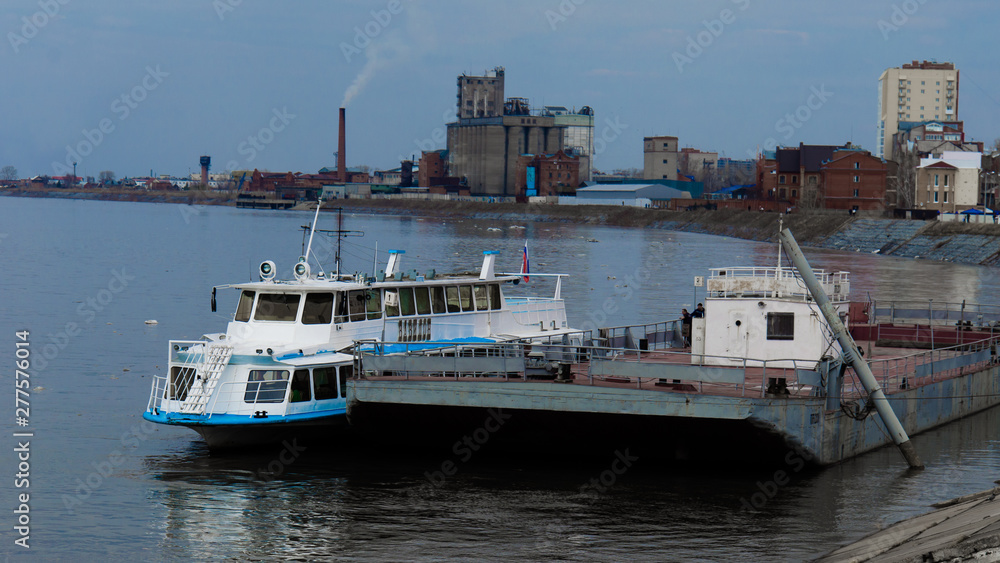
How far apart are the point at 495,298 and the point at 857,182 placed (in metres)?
131

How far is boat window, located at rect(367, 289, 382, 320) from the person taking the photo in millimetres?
28922

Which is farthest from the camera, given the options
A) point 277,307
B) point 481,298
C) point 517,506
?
point 481,298

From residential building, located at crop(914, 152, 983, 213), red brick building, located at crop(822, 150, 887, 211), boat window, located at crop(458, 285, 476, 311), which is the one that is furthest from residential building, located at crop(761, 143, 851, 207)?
boat window, located at crop(458, 285, 476, 311)

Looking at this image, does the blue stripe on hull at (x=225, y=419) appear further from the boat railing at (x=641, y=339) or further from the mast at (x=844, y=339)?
the mast at (x=844, y=339)

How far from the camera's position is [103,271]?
3356 inches

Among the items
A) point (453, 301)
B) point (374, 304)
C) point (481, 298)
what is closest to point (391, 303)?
point (374, 304)

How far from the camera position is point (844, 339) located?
Answer: 23.9 metres

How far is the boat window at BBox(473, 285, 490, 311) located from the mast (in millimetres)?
10538

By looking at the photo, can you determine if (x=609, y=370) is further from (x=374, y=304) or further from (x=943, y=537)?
(x=943, y=537)

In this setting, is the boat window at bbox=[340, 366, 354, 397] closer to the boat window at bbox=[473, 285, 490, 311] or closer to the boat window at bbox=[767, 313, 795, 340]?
the boat window at bbox=[473, 285, 490, 311]

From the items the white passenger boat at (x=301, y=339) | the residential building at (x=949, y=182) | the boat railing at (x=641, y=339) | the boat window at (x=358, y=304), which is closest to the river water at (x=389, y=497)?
the white passenger boat at (x=301, y=339)

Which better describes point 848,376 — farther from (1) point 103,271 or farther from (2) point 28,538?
(1) point 103,271

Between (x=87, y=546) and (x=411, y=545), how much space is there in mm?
5690

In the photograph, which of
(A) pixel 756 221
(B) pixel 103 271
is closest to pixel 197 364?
(B) pixel 103 271
